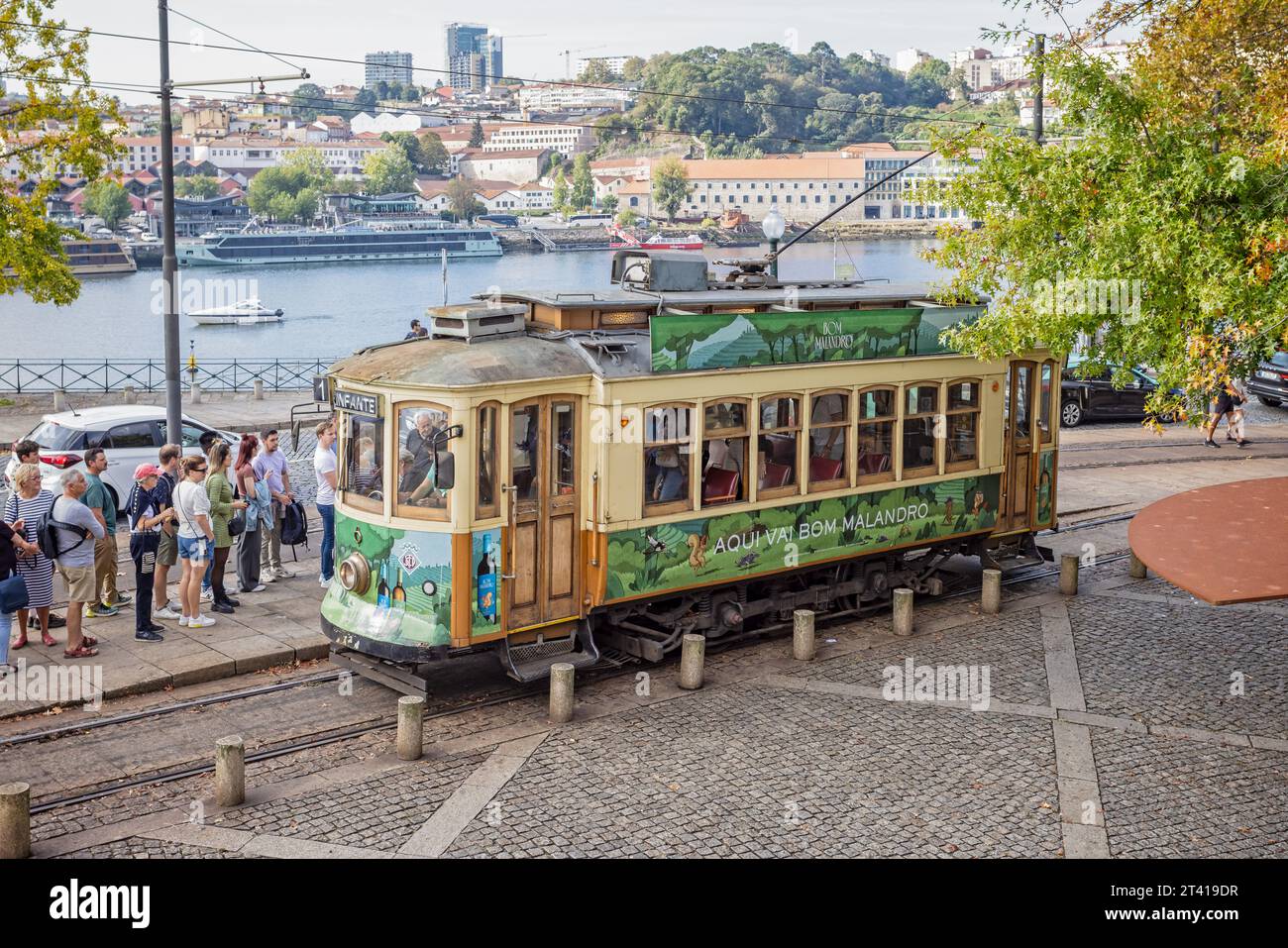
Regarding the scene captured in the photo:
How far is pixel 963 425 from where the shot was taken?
16.7 meters

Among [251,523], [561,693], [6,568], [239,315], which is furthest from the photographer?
[239,315]

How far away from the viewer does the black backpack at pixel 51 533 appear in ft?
44.0

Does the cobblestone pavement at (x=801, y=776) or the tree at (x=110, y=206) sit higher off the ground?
the tree at (x=110, y=206)

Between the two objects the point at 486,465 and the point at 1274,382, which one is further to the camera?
the point at 1274,382

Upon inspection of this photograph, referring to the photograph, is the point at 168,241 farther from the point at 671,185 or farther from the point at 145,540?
the point at 671,185

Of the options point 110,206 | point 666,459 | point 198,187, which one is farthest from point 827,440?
point 198,187

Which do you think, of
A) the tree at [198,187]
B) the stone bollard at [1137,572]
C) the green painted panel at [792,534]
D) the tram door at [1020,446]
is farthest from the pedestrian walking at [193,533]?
the tree at [198,187]

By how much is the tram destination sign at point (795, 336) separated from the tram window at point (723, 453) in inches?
18.0

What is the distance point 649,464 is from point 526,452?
52.0 inches

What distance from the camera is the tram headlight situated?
41.8 feet

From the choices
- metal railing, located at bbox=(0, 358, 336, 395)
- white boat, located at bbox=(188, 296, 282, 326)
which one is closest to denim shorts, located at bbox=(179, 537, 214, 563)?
metal railing, located at bbox=(0, 358, 336, 395)

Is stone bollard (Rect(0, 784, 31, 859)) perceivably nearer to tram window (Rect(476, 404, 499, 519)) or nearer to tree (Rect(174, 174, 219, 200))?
tram window (Rect(476, 404, 499, 519))

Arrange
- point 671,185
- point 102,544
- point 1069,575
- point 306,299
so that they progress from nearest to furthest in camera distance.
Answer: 1. point 102,544
2. point 1069,575
3. point 306,299
4. point 671,185

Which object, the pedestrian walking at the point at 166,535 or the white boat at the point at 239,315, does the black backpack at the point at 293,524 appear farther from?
the white boat at the point at 239,315
